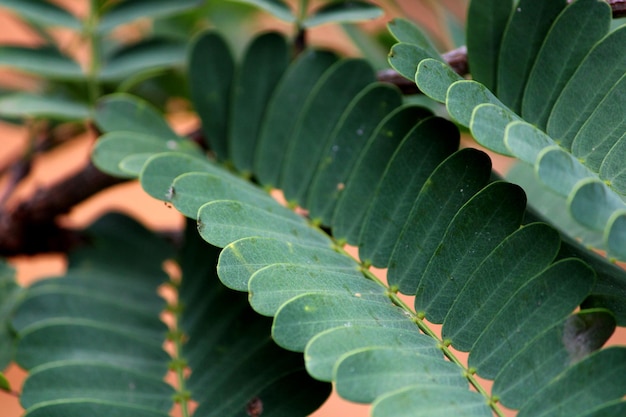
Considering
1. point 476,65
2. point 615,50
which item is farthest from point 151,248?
point 615,50

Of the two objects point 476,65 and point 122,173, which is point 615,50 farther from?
point 122,173

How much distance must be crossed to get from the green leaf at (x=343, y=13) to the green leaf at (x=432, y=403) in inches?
14.3

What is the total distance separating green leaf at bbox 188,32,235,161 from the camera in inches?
28.1

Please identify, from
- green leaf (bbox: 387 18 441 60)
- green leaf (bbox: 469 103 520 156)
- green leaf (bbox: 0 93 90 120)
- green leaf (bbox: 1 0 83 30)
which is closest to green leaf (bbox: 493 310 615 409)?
green leaf (bbox: 469 103 520 156)

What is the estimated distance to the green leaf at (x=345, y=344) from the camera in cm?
38

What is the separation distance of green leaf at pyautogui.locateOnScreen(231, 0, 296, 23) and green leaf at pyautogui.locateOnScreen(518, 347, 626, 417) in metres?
0.43

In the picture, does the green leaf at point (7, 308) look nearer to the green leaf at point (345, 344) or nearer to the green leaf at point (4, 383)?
the green leaf at point (4, 383)

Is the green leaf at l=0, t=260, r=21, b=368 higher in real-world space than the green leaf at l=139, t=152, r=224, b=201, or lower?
lower

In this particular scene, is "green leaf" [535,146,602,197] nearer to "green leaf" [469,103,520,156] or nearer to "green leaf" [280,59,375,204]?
"green leaf" [469,103,520,156]

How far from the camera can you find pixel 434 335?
458mm

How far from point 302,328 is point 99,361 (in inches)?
9.9

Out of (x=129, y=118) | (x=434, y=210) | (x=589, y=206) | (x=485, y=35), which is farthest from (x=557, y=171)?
(x=129, y=118)

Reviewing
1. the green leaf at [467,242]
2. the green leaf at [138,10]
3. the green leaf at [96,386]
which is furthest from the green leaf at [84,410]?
the green leaf at [138,10]

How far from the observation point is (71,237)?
0.82m
